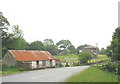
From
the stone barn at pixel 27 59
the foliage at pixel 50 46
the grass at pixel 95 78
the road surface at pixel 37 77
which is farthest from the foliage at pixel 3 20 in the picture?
the foliage at pixel 50 46

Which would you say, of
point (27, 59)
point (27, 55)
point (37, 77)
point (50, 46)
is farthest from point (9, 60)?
point (50, 46)

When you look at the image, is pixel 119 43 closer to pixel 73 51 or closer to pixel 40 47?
pixel 40 47

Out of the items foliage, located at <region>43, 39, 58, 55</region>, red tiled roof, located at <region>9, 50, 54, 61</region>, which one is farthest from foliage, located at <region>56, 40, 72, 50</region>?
red tiled roof, located at <region>9, 50, 54, 61</region>

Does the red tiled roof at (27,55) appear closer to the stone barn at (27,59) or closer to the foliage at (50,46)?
the stone barn at (27,59)

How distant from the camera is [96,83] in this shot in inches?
458

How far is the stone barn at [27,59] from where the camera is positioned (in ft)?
123

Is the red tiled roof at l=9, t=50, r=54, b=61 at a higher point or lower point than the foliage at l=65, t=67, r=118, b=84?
higher

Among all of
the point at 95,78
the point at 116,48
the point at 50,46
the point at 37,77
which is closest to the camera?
the point at 95,78

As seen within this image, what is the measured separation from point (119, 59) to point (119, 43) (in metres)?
3.64

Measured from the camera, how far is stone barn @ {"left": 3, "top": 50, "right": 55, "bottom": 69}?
37.5 m

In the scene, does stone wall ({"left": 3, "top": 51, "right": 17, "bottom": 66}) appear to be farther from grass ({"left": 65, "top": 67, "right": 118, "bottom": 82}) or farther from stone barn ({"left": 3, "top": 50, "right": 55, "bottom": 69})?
grass ({"left": 65, "top": 67, "right": 118, "bottom": 82})

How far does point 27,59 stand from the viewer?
130 ft

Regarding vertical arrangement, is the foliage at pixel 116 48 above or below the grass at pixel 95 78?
above

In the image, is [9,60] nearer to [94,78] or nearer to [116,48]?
[116,48]
